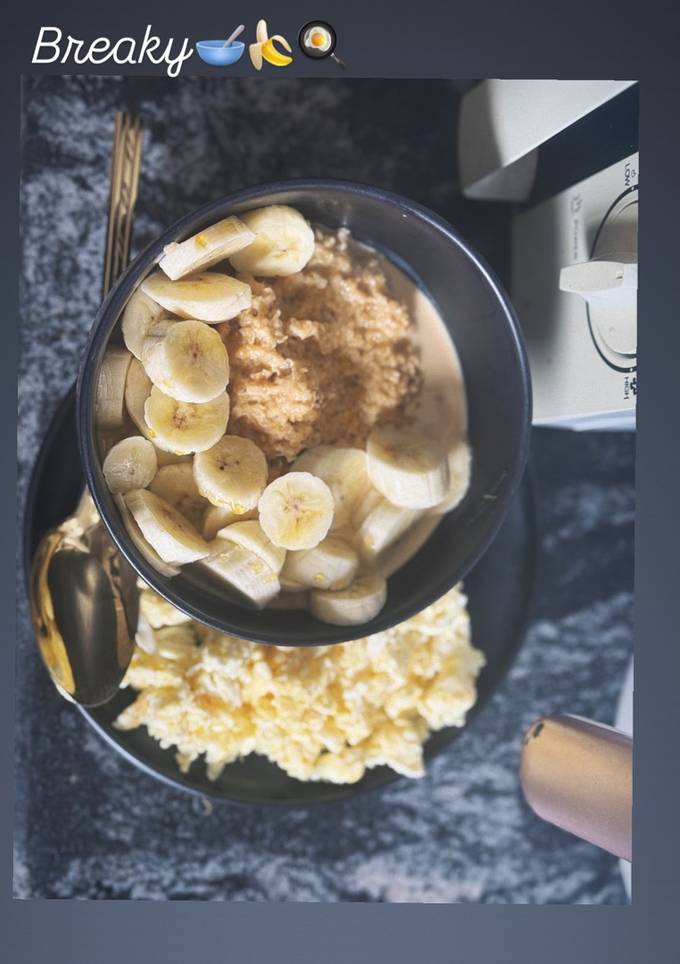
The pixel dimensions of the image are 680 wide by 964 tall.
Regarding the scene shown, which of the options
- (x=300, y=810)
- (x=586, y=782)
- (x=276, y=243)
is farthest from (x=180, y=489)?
(x=586, y=782)

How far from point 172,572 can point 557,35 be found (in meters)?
0.64

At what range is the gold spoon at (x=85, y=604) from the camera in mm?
837

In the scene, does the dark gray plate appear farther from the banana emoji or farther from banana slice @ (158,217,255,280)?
the banana emoji

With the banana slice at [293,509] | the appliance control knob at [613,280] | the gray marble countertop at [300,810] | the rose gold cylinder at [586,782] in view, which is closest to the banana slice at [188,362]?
the banana slice at [293,509]

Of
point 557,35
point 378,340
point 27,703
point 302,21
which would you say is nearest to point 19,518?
point 27,703

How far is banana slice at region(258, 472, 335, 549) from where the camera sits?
75 cm

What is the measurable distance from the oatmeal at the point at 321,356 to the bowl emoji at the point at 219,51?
8.0 inches

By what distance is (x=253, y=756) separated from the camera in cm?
89

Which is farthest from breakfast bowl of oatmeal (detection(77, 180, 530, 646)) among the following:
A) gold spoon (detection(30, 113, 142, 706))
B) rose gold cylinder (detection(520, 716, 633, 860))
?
rose gold cylinder (detection(520, 716, 633, 860))

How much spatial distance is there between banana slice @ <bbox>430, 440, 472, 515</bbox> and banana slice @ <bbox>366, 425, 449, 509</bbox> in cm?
2

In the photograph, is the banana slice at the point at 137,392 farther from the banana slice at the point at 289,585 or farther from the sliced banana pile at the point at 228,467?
the banana slice at the point at 289,585

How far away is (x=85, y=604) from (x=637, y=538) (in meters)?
0.57

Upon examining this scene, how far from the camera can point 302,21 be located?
0.82 m

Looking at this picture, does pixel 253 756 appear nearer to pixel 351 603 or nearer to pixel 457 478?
pixel 351 603
